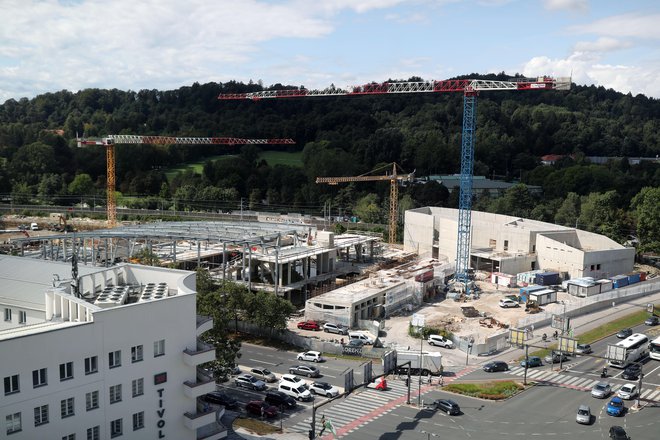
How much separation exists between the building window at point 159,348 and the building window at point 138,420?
1.93m

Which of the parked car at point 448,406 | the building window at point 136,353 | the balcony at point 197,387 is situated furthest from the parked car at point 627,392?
the building window at point 136,353

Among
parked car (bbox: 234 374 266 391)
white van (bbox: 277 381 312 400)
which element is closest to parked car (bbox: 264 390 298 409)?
white van (bbox: 277 381 312 400)

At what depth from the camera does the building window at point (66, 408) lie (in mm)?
18812

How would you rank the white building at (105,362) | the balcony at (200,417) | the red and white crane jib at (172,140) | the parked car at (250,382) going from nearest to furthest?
the white building at (105,362)
the balcony at (200,417)
the parked car at (250,382)
the red and white crane jib at (172,140)

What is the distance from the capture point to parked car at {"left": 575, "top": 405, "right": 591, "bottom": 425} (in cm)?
2777

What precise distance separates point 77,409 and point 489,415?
1798 centimetres

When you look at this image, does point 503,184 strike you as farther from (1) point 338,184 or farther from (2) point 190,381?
(2) point 190,381

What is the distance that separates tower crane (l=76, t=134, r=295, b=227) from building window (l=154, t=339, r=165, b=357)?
64.3m

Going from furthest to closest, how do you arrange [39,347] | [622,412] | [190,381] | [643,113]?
[643,113] < [622,412] < [190,381] < [39,347]

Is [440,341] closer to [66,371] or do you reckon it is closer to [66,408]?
[66,408]

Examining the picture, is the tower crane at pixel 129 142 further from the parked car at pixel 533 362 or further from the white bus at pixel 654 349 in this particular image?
the white bus at pixel 654 349

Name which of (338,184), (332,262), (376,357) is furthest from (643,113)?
(376,357)

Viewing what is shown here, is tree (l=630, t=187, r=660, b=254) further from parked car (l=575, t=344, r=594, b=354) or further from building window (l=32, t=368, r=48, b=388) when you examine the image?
building window (l=32, t=368, r=48, b=388)

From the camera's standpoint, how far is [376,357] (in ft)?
119
